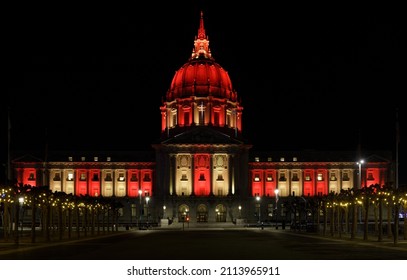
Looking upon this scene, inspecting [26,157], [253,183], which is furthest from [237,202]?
[26,157]

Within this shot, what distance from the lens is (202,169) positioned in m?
168

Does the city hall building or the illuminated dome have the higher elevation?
the illuminated dome

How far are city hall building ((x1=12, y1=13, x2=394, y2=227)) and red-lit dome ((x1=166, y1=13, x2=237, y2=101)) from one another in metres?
0.23

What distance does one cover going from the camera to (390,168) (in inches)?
6732

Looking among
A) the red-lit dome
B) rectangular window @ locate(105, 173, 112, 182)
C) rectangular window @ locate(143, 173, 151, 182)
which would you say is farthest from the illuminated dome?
rectangular window @ locate(105, 173, 112, 182)

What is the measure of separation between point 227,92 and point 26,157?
4892cm

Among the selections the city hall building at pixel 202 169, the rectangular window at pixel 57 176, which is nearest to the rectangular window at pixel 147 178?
the city hall building at pixel 202 169

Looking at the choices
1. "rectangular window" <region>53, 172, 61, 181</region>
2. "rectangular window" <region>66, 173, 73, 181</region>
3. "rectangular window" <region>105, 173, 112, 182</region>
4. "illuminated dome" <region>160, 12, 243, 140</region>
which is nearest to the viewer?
"rectangular window" <region>53, 172, 61, 181</region>

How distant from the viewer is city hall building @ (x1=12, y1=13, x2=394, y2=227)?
16338 centimetres

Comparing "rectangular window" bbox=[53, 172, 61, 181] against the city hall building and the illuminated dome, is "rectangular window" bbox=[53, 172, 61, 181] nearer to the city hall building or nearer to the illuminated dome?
the city hall building

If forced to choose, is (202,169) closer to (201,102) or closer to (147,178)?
(147,178)

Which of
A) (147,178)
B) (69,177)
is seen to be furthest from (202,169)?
(69,177)

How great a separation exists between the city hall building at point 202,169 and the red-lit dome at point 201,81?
9.2 inches

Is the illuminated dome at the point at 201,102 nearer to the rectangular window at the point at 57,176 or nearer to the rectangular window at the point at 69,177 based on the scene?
the rectangular window at the point at 69,177
